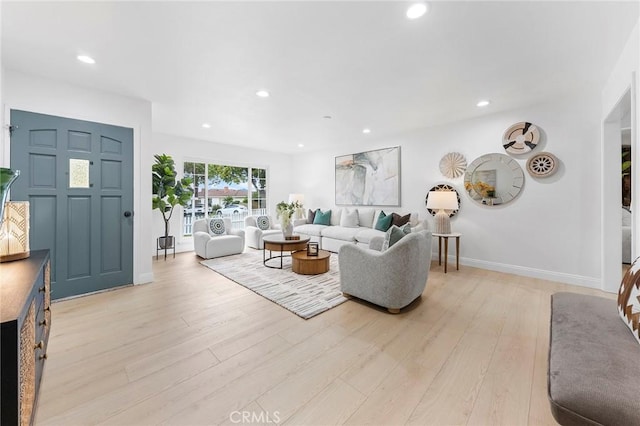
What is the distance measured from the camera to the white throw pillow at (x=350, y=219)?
5.59 metres

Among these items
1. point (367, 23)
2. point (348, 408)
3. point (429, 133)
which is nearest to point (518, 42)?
point (367, 23)

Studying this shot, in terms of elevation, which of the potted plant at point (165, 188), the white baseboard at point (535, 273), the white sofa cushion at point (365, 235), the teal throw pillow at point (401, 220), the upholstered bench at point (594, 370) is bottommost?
the white baseboard at point (535, 273)

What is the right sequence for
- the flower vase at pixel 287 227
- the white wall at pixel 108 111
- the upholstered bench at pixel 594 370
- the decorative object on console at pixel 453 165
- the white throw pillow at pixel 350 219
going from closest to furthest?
the upholstered bench at pixel 594 370
the white wall at pixel 108 111
the decorative object on console at pixel 453 165
the flower vase at pixel 287 227
the white throw pillow at pixel 350 219

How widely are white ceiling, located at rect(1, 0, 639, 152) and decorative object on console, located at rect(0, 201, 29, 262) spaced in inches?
56.5

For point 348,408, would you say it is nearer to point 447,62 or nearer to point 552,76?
point 447,62

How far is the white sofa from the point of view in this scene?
16.1 feet

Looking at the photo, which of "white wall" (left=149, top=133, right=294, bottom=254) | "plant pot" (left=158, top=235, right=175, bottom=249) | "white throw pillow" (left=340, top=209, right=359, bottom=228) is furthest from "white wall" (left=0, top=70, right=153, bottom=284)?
"white throw pillow" (left=340, top=209, right=359, bottom=228)

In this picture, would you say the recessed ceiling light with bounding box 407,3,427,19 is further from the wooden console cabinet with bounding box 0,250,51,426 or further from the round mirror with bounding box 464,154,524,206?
the round mirror with bounding box 464,154,524,206

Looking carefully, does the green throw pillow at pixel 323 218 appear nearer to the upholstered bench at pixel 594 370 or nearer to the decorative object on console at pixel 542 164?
the decorative object on console at pixel 542 164

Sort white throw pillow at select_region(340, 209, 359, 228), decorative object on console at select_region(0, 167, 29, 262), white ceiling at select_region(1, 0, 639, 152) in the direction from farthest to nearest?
white throw pillow at select_region(340, 209, 359, 228) < white ceiling at select_region(1, 0, 639, 152) < decorative object on console at select_region(0, 167, 29, 262)

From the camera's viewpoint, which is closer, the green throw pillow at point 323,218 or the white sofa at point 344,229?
the white sofa at point 344,229

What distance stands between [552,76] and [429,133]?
2.01m

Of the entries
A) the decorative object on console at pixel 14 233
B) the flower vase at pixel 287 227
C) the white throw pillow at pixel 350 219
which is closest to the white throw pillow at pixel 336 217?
the white throw pillow at pixel 350 219

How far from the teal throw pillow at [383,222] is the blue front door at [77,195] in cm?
404
